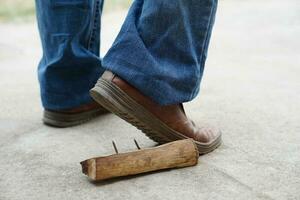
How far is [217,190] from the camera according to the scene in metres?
1.16

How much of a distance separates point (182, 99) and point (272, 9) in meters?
3.51

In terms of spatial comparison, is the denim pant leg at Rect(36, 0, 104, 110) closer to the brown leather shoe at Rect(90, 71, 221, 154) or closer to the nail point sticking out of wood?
the brown leather shoe at Rect(90, 71, 221, 154)

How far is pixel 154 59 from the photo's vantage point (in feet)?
4.10

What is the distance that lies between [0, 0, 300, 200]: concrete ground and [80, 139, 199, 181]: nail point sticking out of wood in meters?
0.02

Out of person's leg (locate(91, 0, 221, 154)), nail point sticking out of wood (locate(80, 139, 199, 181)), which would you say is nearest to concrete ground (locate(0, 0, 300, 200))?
nail point sticking out of wood (locate(80, 139, 199, 181))

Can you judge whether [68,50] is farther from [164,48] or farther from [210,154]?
[210,154]

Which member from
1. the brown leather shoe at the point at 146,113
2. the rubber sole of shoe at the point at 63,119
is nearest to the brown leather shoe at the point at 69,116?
the rubber sole of shoe at the point at 63,119

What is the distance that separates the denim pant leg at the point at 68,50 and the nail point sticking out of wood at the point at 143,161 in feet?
1.60

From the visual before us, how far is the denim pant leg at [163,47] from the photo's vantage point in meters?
1.24

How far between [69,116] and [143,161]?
516 millimetres

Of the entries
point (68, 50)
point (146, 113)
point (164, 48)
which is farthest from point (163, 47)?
point (68, 50)

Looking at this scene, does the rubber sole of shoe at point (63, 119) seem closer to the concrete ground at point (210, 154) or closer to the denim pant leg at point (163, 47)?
the concrete ground at point (210, 154)

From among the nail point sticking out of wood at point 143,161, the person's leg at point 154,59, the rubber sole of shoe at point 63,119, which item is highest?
the person's leg at point 154,59

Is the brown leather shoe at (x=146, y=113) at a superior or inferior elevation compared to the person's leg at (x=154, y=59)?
inferior
